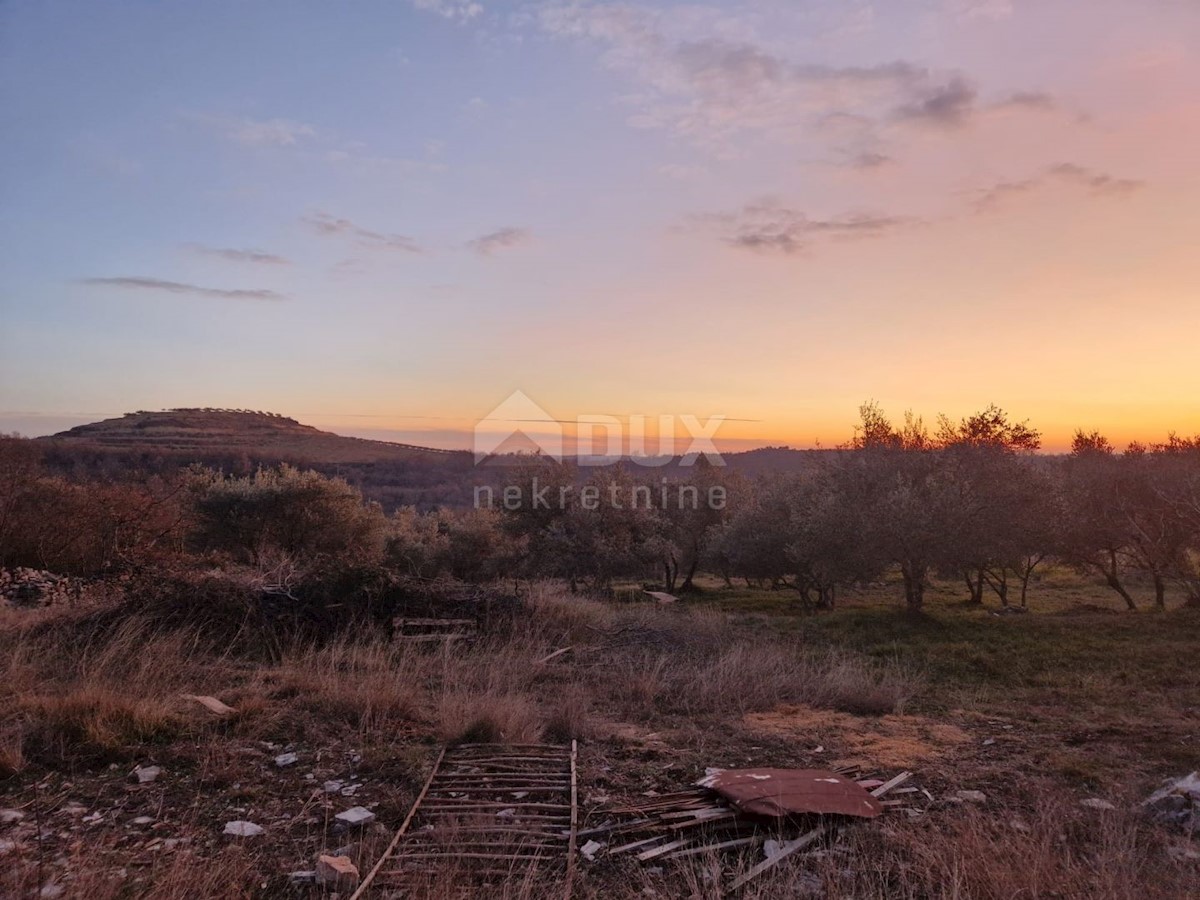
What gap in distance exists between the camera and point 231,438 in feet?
202

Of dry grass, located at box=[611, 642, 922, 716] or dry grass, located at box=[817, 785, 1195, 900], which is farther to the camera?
dry grass, located at box=[611, 642, 922, 716]

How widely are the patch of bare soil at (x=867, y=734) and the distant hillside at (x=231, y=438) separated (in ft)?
165

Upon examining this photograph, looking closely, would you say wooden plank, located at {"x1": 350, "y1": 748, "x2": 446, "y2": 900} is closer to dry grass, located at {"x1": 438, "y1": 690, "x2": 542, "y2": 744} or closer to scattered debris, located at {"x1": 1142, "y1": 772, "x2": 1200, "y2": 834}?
dry grass, located at {"x1": 438, "y1": 690, "x2": 542, "y2": 744}

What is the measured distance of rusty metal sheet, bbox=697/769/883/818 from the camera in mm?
4797

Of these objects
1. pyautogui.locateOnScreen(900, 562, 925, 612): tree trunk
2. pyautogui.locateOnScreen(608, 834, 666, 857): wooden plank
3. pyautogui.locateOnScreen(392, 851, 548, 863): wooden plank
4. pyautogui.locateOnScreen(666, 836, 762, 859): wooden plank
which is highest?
pyautogui.locateOnScreen(392, 851, 548, 863): wooden plank

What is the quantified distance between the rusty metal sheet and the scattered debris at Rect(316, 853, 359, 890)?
245 cm

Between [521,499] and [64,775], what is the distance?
20.8m

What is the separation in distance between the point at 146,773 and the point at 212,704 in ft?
4.16

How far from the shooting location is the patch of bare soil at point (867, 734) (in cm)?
645

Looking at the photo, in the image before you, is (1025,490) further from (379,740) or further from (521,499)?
(379,740)

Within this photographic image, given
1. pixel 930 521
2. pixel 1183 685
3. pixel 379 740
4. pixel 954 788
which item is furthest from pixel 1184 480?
pixel 379 740

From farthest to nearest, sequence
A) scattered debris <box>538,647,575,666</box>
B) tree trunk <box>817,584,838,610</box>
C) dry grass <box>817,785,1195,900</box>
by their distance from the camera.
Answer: tree trunk <box>817,584,838,610</box> < scattered debris <box>538,647,575,666</box> < dry grass <box>817,785,1195,900</box>

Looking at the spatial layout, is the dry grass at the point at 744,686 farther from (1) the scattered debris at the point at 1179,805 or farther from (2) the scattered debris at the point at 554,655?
(1) the scattered debris at the point at 1179,805

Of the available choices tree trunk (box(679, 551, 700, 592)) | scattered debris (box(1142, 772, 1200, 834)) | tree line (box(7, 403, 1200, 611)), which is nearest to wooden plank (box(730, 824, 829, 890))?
scattered debris (box(1142, 772, 1200, 834))
